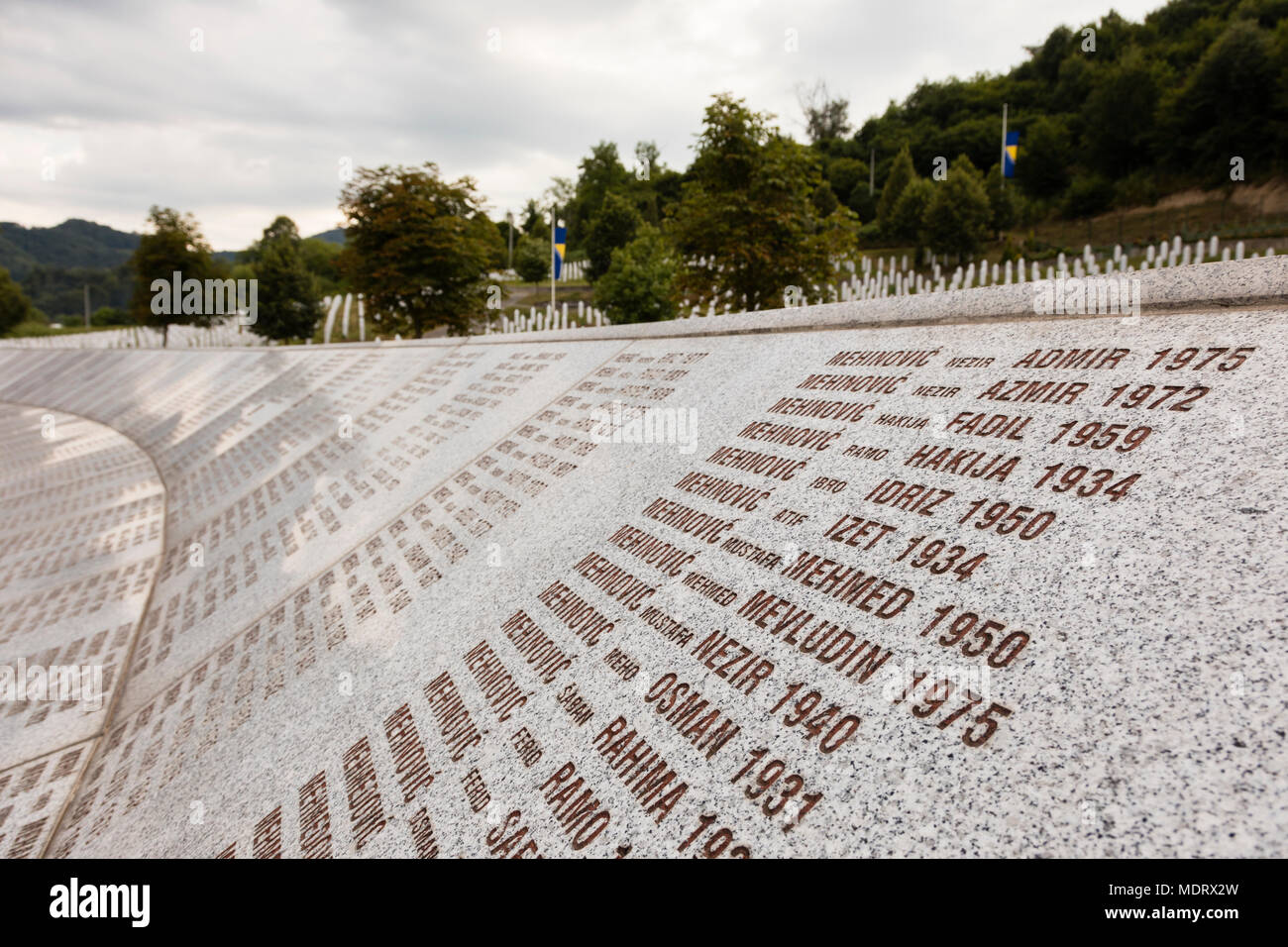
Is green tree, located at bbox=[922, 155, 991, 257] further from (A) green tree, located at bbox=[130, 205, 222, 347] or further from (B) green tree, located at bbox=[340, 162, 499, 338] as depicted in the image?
(A) green tree, located at bbox=[130, 205, 222, 347]

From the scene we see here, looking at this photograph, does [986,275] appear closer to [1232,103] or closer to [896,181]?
[896,181]

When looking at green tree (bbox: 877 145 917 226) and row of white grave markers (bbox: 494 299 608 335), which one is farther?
green tree (bbox: 877 145 917 226)

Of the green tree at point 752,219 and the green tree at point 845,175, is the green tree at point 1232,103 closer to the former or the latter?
the green tree at point 845,175

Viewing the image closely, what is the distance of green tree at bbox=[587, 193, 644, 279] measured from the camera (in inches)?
1454

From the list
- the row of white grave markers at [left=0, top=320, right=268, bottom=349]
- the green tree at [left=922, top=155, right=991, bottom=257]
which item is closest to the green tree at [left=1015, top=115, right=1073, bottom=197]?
the green tree at [left=922, top=155, right=991, bottom=257]

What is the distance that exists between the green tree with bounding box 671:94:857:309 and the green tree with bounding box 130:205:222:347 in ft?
90.7

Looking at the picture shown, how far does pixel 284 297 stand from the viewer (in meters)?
32.8

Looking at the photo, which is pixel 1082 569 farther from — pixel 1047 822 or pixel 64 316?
pixel 64 316

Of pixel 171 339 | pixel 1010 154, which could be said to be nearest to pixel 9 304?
pixel 171 339

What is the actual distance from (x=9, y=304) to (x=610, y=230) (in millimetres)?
48621

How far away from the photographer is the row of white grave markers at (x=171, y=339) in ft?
122

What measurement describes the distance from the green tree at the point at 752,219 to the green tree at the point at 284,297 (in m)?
26.2

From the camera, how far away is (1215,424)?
6.91ft

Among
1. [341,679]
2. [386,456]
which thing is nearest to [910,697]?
[341,679]
